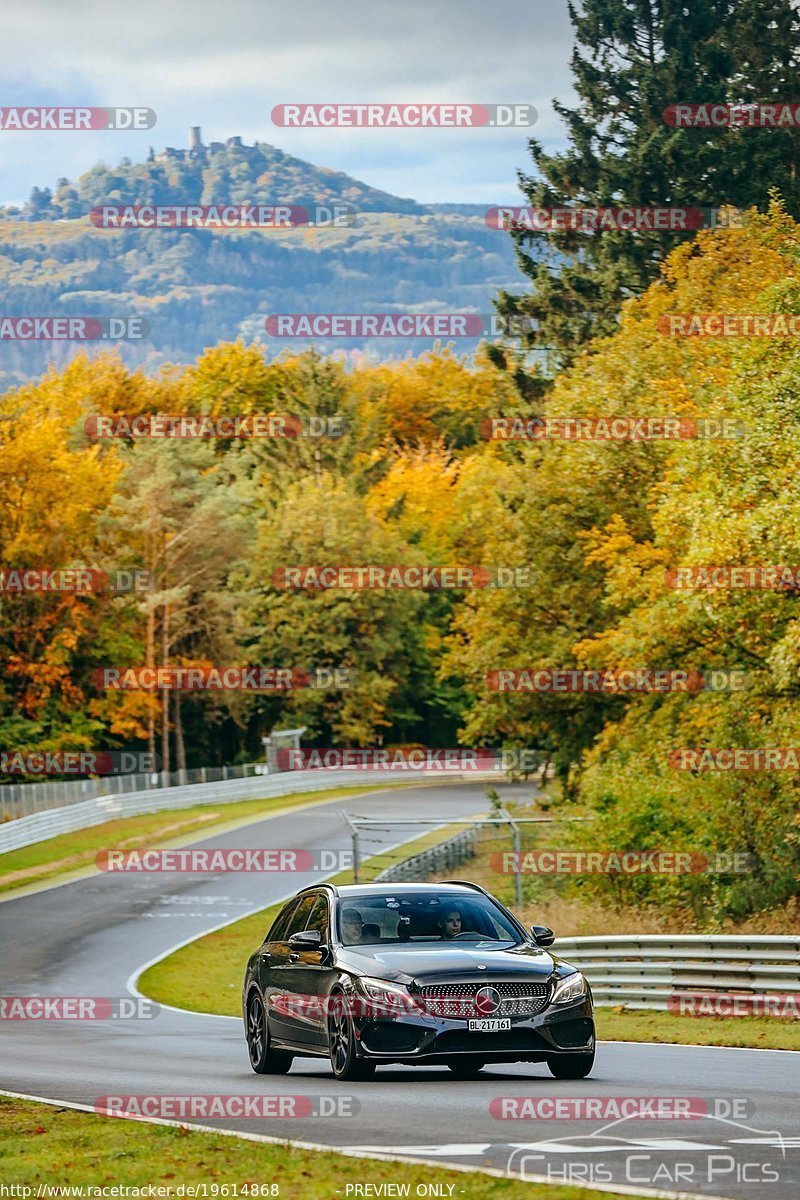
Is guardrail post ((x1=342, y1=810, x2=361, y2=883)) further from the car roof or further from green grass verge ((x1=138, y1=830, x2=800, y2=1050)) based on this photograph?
the car roof

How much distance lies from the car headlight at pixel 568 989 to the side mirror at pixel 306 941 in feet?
6.81

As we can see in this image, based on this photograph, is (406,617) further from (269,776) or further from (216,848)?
(216,848)

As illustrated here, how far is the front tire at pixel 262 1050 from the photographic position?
15.6 meters

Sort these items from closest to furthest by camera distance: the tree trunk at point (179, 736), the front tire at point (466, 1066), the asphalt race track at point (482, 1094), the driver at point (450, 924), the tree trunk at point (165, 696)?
the asphalt race track at point (482, 1094) → the front tire at point (466, 1066) → the driver at point (450, 924) → the tree trunk at point (165, 696) → the tree trunk at point (179, 736)

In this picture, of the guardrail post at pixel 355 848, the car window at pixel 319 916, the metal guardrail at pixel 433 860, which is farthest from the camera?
the metal guardrail at pixel 433 860

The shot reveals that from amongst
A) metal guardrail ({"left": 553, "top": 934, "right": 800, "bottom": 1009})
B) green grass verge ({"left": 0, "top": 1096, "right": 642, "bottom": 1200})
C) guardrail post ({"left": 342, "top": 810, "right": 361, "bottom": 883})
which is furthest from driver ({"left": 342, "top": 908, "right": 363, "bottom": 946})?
→ guardrail post ({"left": 342, "top": 810, "right": 361, "bottom": 883})

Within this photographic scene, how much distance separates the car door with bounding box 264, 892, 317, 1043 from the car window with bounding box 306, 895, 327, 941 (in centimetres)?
12

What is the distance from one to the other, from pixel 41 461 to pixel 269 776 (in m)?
16.0

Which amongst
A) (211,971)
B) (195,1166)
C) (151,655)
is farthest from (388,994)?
(151,655)

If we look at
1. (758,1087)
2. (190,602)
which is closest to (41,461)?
(190,602)

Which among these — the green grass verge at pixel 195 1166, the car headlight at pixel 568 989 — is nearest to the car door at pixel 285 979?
the car headlight at pixel 568 989

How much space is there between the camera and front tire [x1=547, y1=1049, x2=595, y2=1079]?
45.1ft

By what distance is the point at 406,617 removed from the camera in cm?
9406

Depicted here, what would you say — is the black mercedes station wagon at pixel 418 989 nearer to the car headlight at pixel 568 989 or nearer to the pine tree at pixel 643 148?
the car headlight at pixel 568 989
